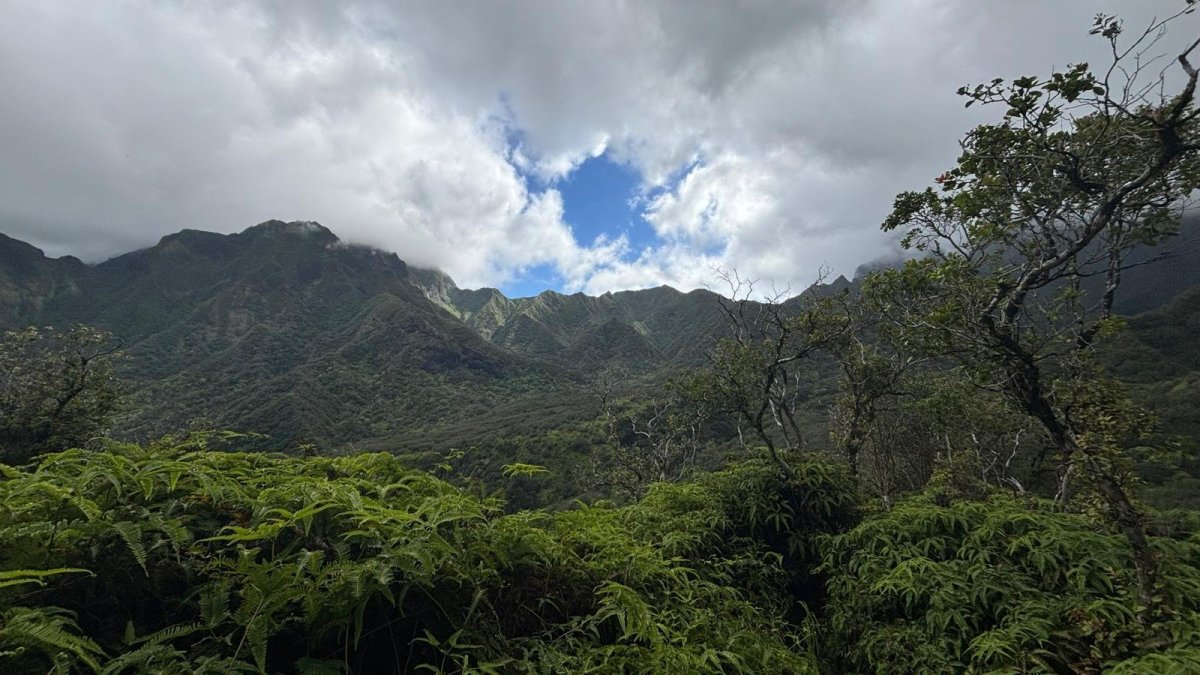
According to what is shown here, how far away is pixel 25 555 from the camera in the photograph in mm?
2188

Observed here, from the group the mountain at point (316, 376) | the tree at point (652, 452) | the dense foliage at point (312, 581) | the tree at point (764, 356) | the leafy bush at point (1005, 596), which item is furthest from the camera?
the mountain at point (316, 376)

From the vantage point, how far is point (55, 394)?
62.1 ft

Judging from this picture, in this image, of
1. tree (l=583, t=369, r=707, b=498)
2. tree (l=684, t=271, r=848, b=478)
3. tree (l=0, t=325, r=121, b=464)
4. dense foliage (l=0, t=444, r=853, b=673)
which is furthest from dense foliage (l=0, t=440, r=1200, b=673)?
tree (l=0, t=325, r=121, b=464)

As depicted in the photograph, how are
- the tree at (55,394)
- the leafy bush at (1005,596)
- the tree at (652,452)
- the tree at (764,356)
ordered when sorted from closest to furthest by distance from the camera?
the leafy bush at (1005,596) → the tree at (764,356) → the tree at (55,394) → the tree at (652,452)

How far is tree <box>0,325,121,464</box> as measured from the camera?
17234 millimetres

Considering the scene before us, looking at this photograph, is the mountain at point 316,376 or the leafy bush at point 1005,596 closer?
the leafy bush at point 1005,596

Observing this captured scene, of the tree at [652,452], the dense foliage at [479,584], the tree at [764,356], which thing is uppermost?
the tree at [764,356]

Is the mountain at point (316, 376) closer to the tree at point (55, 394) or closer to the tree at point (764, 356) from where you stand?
the tree at point (55, 394)

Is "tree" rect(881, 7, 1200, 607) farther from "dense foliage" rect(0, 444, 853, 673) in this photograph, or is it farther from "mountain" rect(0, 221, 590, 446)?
"mountain" rect(0, 221, 590, 446)

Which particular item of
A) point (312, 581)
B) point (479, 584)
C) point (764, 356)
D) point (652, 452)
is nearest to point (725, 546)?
point (479, 584)

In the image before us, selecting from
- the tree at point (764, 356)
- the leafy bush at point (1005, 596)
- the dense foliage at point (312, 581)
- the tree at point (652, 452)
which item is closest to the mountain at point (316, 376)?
the tree at point (652, 452)

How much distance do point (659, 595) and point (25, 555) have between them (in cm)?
350

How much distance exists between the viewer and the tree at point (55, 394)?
679 inches

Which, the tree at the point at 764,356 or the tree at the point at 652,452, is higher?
the tree at the point at 764,356
